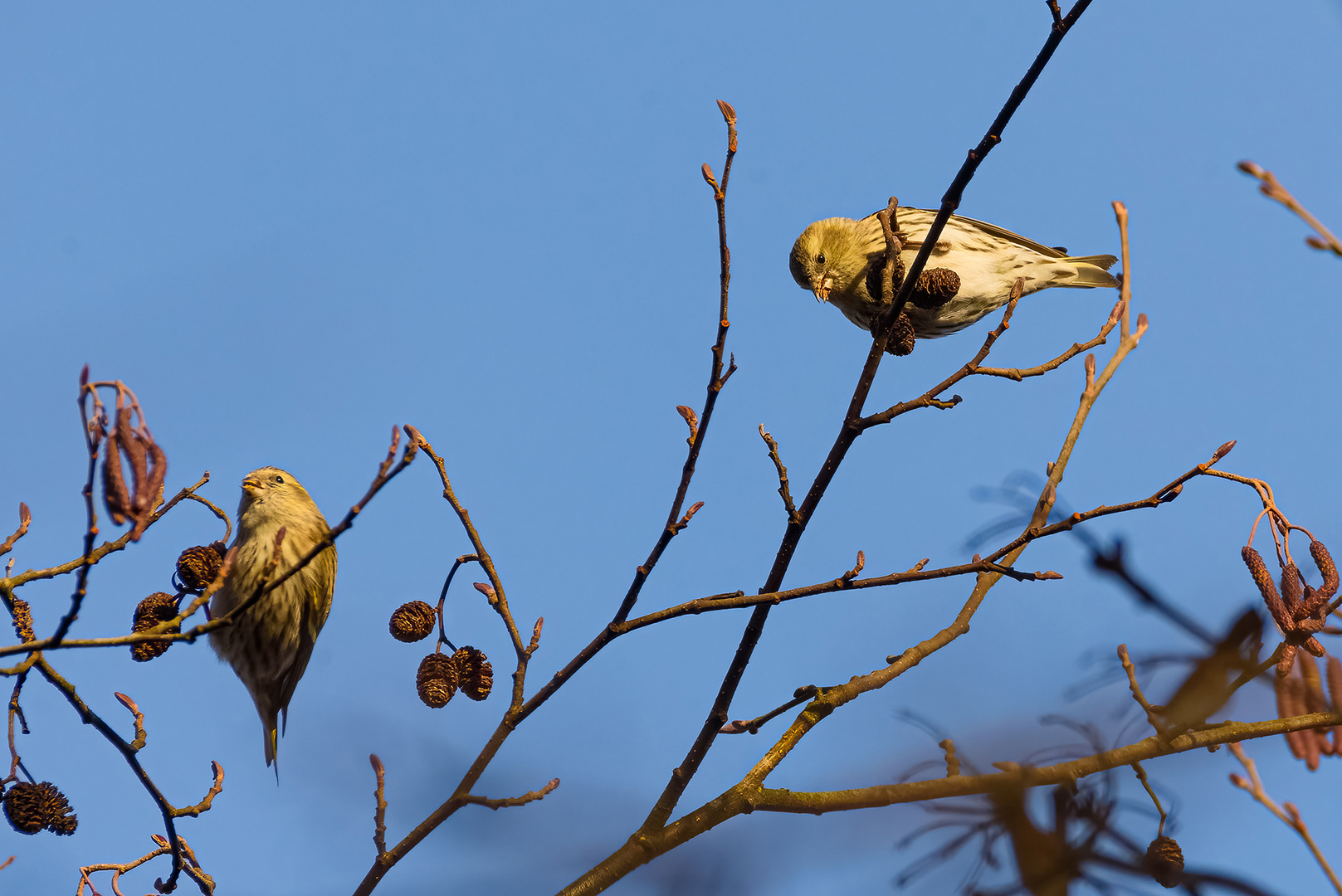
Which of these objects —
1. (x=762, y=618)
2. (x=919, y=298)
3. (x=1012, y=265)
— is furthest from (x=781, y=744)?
(x=1012, y=265)

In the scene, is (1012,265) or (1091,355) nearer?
(1091,355)

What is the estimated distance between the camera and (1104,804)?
5.41 ft

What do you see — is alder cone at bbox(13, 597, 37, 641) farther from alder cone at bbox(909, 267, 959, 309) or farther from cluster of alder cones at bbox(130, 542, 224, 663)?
alder cone at bbox(909, 267, 959, 309)

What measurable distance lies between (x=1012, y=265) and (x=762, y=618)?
11.3ft

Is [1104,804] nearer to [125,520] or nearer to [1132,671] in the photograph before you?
[1132,671]

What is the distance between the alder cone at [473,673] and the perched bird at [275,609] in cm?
184

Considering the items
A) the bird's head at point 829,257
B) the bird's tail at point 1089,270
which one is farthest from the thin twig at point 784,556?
the bird's tail at point 1089,270

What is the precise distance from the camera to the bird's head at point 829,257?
567cm

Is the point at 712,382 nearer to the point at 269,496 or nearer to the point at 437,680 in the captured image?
the point at 437,680

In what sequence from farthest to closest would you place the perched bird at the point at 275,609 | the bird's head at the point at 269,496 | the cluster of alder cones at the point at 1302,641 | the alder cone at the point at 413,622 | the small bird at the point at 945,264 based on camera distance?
the bird's head at the point at 269,496 < the small bird at the point at 945,264 < the perched bird at the point at 275,609 < the alder cone at the point at 413,622 < the cluster of alder cones at the point at 1302,641

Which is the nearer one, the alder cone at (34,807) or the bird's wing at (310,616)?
the alder cone at (34,807)

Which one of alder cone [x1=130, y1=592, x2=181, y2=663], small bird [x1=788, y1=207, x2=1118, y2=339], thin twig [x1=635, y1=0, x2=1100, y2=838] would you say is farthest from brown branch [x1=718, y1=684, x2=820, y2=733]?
small bird [x1=788, y1=207, x2=1118, y2=339]

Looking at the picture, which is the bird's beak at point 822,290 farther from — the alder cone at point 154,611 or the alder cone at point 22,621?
the alder cone at point 22,621

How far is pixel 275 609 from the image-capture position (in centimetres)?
525
